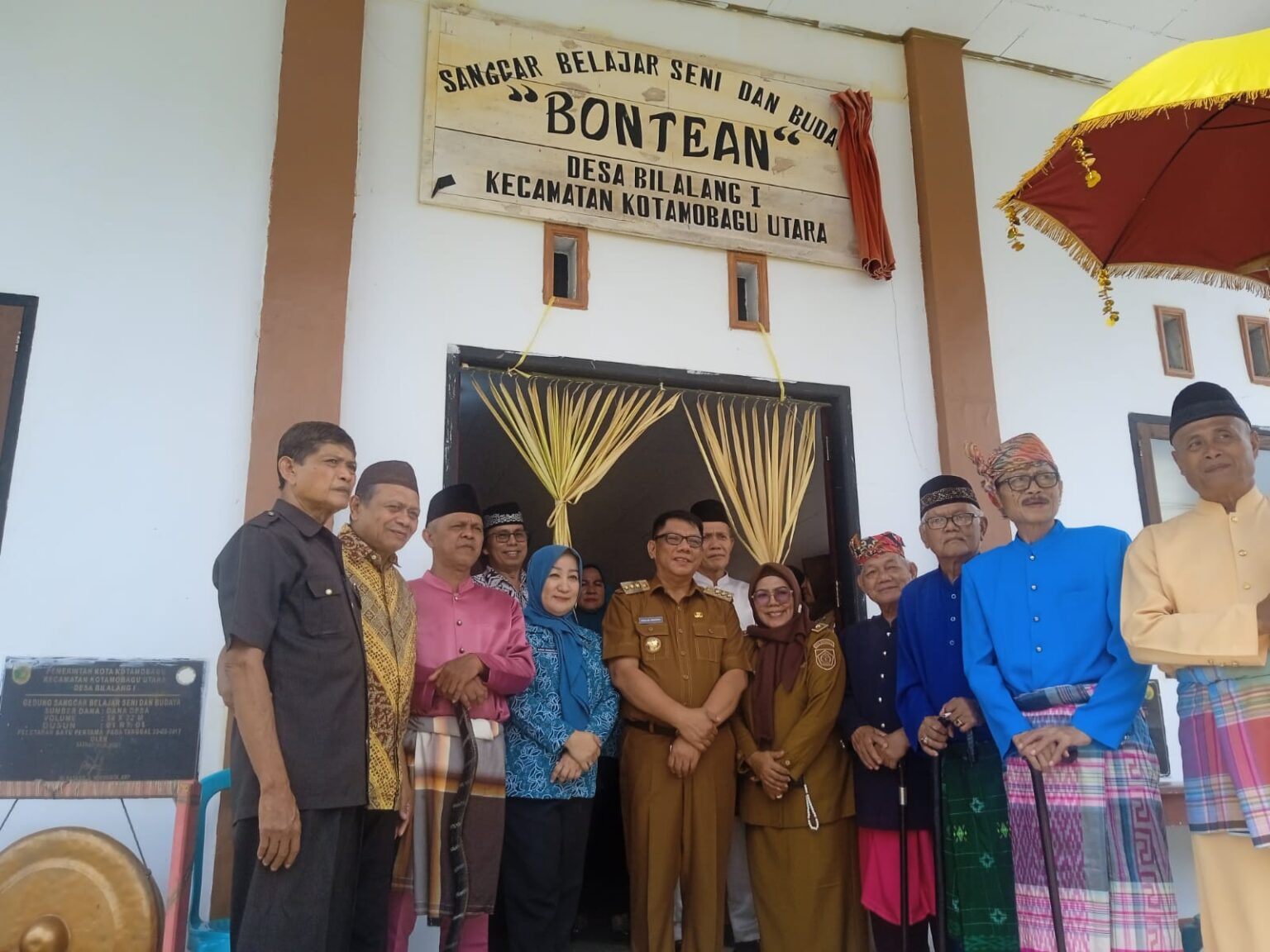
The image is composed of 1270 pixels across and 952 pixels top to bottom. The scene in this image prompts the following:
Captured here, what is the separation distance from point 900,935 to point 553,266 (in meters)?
3.05

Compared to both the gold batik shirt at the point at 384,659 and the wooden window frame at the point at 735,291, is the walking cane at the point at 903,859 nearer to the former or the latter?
the gold batik shirt at the point at 384,659

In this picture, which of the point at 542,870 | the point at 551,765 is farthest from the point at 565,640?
the point at 542,870

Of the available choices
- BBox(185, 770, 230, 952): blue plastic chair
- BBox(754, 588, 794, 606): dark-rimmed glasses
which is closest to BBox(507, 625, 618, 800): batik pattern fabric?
BBox(754, 588, 794, 606): dark-rimmed glasses

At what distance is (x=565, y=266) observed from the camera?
15.4 feet

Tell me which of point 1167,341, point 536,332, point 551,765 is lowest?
point 551,765

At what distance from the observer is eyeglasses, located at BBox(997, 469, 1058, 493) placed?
9.91ft

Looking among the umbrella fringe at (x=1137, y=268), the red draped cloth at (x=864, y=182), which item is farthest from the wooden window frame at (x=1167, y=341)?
the umbrella fringe at (x=1137, y=268)

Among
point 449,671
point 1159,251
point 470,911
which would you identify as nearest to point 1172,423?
point 1159,251

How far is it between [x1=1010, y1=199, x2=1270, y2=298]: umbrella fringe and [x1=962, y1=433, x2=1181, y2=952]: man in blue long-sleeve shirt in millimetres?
789

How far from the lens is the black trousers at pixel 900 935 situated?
3.29 meters

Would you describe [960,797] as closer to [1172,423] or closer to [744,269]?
[1172,423]

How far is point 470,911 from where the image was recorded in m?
2.97

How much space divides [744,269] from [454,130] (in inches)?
59.3

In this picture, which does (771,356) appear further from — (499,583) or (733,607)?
(499,583)
